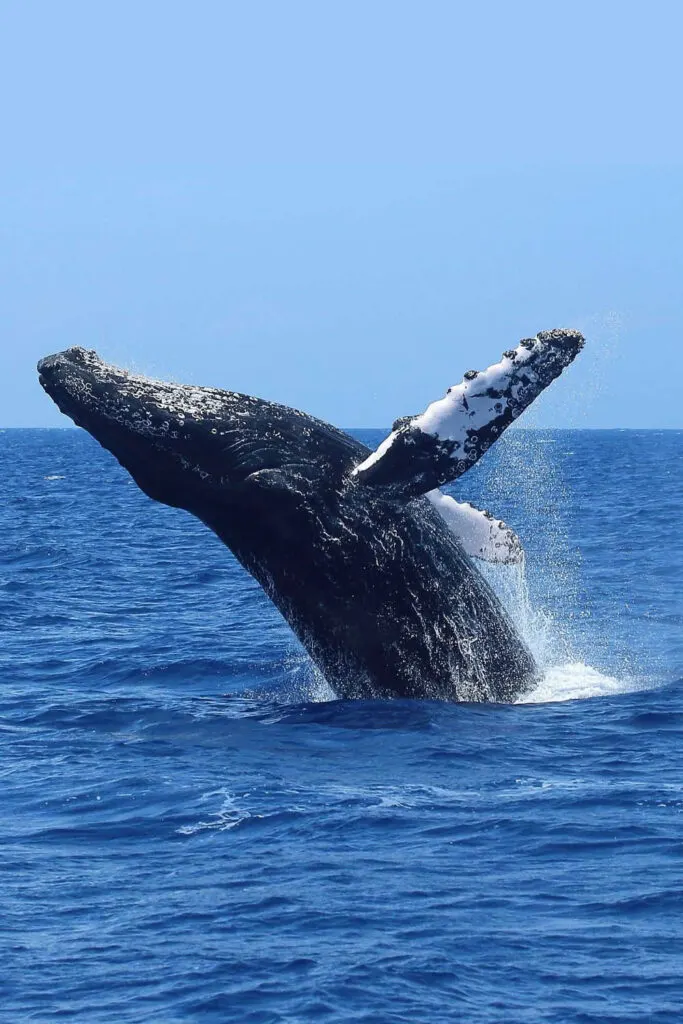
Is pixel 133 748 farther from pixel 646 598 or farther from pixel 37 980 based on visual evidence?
pixel 646 598

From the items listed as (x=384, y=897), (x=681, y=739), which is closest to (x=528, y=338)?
(x=681, y=739)

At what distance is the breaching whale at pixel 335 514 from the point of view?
42.7 feet

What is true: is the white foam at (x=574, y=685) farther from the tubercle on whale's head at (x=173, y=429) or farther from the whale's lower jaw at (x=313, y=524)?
the tubercle on whale's head at (x=173, y=429)

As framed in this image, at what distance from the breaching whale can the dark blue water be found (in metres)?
0.53

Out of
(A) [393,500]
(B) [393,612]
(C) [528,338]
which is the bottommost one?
(B) [393,612]

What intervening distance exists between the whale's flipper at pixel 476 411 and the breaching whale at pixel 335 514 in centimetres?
2

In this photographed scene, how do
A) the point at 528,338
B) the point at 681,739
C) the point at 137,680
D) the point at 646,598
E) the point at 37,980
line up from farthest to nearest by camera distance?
the point at 646,598 → the point at 137,680 → the point at 681,739 → the point at 528,338 → the point at 37,980

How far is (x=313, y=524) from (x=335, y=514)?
22 centimetres

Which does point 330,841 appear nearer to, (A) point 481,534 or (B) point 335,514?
(B) point 335,514

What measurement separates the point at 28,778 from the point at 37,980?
4.07 metres

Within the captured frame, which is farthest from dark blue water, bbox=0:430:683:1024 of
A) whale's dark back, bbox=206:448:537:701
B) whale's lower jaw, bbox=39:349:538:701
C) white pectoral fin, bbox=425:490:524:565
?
white pectoral fin, bbox=425:490:524:565

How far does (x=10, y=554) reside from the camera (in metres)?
33.8

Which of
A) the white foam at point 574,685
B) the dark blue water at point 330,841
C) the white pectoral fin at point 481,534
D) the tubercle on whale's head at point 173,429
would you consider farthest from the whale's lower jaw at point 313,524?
the white foam at point 574,685

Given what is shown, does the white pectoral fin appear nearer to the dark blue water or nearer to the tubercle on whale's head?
the tubercle on whale's head
